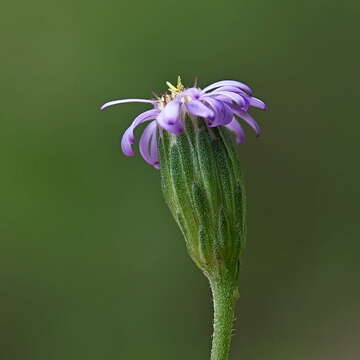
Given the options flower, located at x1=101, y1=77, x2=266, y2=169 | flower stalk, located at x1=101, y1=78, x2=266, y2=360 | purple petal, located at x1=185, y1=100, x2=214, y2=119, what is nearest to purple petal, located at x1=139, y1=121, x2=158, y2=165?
flower, located at x1=101, y1=77, x2=266, y2=169

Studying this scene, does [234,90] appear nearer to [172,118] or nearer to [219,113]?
[219,113]

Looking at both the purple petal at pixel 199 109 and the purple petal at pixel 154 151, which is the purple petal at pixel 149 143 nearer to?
the purple petal at pixel 154 151

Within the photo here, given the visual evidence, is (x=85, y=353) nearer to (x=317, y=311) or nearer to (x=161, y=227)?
(x=161, y=227)

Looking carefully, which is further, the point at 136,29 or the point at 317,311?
the point at 136,29

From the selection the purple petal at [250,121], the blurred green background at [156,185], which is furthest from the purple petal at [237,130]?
the blurred green background at [156,185]

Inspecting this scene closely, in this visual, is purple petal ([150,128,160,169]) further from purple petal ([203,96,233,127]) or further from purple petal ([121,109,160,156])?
purple petal ([203,96,233,127])

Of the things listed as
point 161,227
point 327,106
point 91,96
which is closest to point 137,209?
point 161,227
